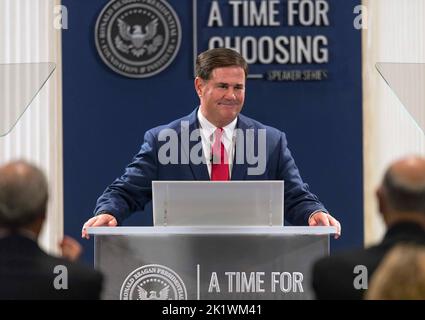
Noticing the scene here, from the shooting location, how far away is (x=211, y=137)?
4664mm

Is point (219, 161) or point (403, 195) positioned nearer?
point (403, 195)

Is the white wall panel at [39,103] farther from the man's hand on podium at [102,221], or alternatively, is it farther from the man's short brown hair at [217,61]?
the man's hand on podium at [102,221]

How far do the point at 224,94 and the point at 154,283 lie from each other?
1.18m

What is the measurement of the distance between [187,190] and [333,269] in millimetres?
1236

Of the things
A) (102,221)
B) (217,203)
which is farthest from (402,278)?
(102,221)

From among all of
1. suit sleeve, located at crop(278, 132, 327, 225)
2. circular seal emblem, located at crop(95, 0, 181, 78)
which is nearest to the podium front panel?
suit sleeve, located at crop(278, 132, 327, 225)

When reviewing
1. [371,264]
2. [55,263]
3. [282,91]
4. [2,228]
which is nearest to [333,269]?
[371,264]

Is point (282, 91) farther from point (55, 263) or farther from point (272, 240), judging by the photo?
point (55, 263)

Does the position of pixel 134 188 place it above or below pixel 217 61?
below

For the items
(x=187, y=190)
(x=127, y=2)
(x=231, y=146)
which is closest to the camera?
(x=187, y=190)

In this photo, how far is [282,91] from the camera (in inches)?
217

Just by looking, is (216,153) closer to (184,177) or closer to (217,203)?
(184,177)

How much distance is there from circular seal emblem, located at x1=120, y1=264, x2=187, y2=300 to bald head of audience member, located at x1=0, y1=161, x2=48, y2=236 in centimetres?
117
